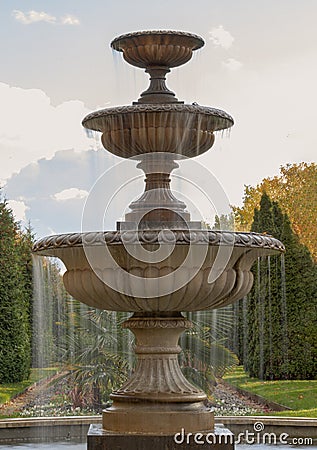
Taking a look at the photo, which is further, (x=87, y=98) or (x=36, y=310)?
(x=87, y=98)

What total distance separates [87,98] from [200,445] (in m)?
9.60

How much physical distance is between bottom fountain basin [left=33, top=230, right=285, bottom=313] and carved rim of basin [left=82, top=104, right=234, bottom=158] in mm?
1172

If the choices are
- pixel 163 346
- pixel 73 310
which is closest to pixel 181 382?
pixel 163 346

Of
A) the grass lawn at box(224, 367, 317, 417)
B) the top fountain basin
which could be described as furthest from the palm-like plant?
the top fountain basin

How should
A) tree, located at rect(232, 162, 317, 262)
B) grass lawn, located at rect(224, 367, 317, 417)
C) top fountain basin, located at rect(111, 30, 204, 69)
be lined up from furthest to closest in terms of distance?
tree, located at rect(232, 162, 317, 262) < grass lawn, located at rect(224, 367, 317, 417) < top fountain basin, located at rect(111, 30, 204, 69)

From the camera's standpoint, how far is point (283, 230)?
1390 centimetres

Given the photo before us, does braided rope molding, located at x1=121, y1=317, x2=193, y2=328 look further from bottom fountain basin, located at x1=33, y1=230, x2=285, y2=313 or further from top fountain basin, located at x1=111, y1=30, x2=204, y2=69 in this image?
top fountain basin, located at x1=111, y1=30, x2=204, y2=69

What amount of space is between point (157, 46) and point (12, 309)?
294 inches

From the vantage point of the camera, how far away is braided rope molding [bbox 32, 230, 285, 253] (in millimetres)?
5430

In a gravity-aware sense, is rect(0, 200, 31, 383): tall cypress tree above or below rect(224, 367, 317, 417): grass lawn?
above

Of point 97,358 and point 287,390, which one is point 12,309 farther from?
point 287,390

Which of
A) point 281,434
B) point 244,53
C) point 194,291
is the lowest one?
point 281,434

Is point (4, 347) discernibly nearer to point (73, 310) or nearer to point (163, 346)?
point (73, 310)

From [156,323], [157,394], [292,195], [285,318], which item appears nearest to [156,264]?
[156,323]
